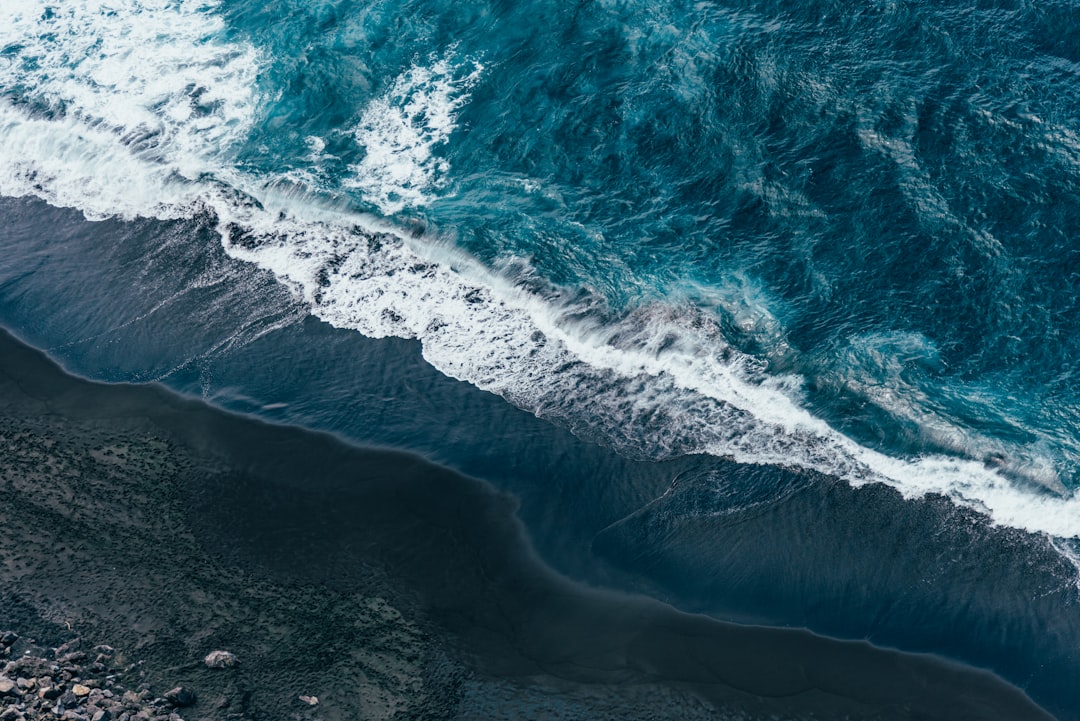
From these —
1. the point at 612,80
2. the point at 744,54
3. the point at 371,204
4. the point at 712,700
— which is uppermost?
the point at 744,54

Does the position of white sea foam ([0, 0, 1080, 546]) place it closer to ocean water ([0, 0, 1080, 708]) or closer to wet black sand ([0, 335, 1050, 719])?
ocean water ([0, 0, 1080, 708])

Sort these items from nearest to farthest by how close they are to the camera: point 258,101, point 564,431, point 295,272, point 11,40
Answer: point 564,431 → point 295,272 → point 258,101 → point 11,40

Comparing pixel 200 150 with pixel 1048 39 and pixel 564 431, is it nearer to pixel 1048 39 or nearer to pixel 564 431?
pixel 564 431

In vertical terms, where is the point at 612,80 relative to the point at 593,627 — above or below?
above

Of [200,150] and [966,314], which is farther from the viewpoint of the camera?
[200,150]

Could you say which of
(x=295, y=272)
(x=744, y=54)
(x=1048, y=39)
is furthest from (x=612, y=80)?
(x=1048, y=39)

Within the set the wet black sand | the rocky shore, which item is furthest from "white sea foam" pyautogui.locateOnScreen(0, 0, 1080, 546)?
the rocky shore

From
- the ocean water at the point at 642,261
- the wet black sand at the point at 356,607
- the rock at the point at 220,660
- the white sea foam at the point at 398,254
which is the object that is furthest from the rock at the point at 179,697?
the white sea foam at the point at 398,254

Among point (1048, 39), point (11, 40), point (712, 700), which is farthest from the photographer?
point (11, 40)

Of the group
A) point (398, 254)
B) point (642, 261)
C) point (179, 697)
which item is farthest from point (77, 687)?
point (642, 261)
